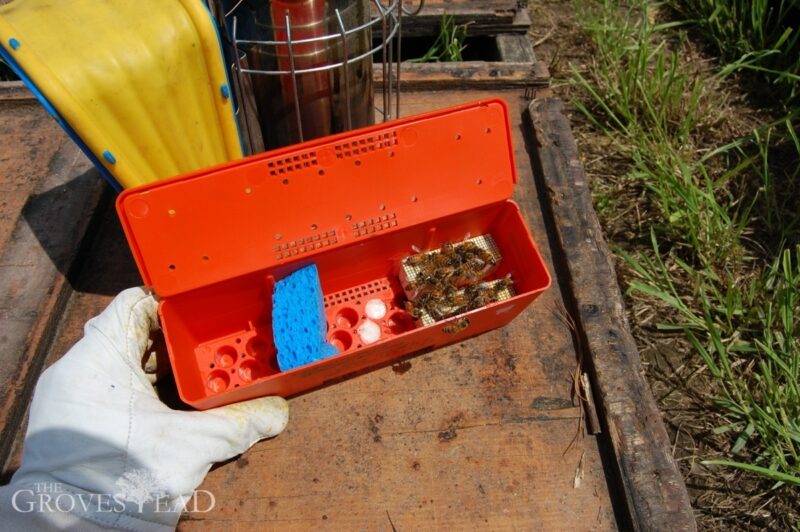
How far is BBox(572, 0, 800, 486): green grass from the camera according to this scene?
156 cm

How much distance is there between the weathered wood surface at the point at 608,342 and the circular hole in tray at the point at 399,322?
18.0 inches

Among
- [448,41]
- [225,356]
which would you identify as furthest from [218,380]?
[448,41]

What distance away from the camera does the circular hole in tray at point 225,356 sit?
4.80ft

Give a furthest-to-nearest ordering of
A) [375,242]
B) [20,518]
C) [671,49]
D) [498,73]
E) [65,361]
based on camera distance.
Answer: [671,49] → [498,73] → [375,242] → [65,361] → [20,518]

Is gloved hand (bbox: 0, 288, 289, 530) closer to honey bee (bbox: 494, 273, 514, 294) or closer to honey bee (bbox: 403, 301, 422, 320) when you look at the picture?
honey bee (bbox: 403, 301, 422, 320)

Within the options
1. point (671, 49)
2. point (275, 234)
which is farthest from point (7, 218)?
point (671, 49)

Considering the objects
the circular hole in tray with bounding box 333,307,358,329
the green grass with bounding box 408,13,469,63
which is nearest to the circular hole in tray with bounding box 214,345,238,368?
the circular hole in tray with bounding box 333,307,358,329

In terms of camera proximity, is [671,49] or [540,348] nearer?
[540,348]

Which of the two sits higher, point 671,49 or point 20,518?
point 20,518

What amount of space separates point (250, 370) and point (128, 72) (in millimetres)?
778

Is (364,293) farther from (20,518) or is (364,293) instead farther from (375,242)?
(20,518)

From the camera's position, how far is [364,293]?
1.59 metres

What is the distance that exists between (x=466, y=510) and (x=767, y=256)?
1.43m

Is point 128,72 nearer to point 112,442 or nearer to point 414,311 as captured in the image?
point 112,442
